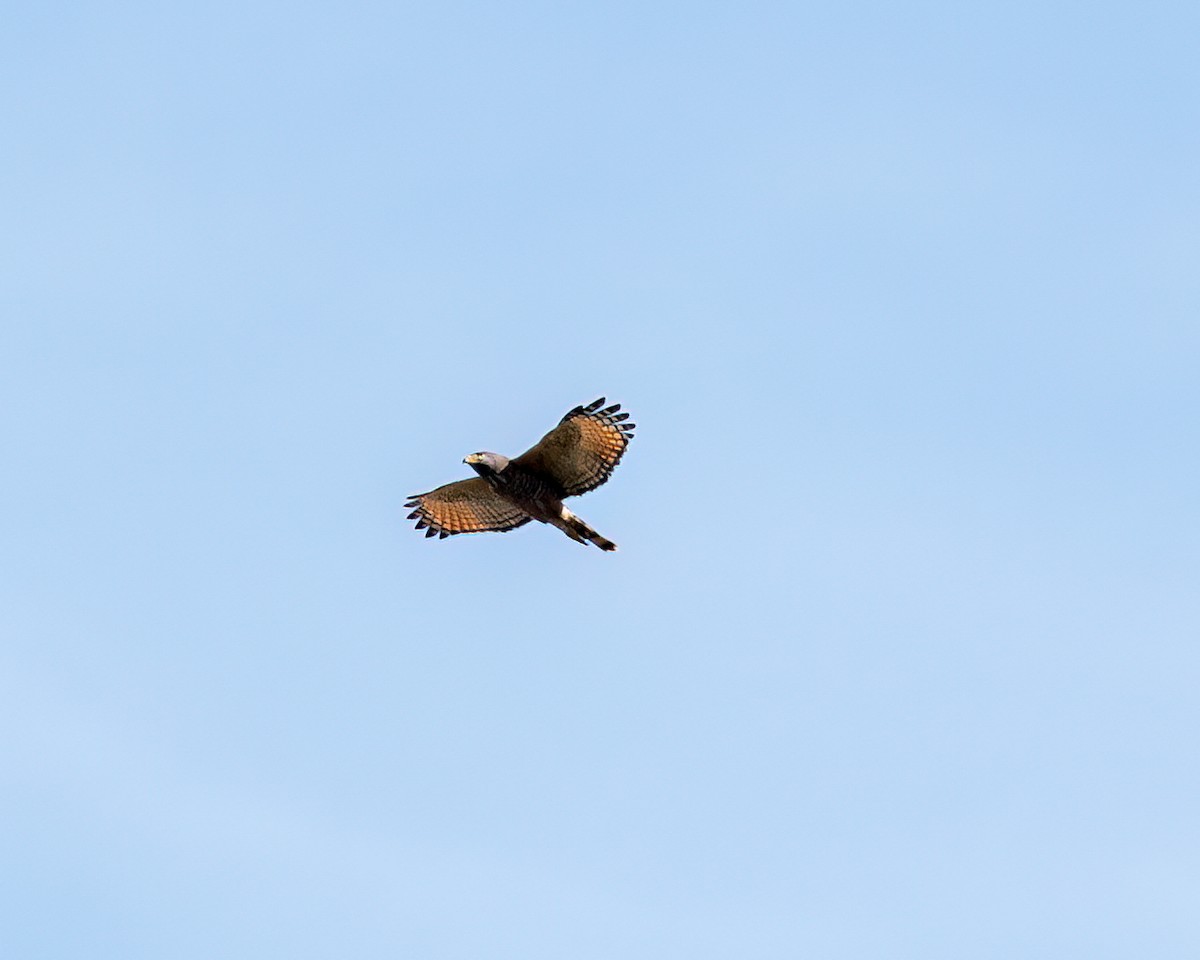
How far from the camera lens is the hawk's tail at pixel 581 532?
2781 cm

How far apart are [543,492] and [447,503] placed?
8.24 ft

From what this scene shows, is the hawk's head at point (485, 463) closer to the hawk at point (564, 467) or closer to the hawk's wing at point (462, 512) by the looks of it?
the hawk at point (564, 467)

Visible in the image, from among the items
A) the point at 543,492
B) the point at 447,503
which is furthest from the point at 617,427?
the point at 447,503

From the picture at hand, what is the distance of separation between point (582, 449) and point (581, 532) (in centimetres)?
133

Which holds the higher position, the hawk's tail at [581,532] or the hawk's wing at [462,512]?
the hawk's wing at [462,512]

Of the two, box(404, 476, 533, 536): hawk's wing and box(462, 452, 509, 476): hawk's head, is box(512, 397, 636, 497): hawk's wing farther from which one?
box(404, 476, 533, 536): hawk's wing

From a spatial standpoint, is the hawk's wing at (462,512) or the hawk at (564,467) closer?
the hawk at (564,467)

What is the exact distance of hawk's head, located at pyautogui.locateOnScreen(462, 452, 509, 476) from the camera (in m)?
27.1

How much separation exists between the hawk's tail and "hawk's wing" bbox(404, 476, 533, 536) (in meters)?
1.26

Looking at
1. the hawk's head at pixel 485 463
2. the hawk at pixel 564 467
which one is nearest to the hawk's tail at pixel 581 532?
the hawk at pixel 564 467

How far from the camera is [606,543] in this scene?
27953mm

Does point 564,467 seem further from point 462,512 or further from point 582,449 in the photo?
point 462,512

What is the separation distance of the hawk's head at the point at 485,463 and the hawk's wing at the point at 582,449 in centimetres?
36

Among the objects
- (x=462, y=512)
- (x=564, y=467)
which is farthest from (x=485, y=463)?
(x=462, y=512)
